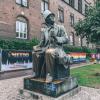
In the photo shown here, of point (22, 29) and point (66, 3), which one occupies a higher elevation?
point (66, 3)

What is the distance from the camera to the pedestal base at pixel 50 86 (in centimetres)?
A: 589

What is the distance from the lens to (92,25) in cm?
1217

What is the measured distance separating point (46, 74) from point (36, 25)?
15.4 m

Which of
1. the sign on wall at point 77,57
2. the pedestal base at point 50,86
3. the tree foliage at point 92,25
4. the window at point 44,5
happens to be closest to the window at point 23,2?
the window at point 44,5

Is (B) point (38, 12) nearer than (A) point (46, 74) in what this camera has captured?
No

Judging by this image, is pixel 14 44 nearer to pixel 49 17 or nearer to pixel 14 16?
pixel 14 16

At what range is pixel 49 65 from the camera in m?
6.14

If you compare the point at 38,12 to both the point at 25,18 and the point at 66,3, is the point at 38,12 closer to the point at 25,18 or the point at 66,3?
the point at 25,18

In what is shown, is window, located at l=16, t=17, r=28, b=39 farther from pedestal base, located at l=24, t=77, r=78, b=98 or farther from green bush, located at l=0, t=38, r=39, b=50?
pedestal base, located at l=24, t=77, r=78, b=98

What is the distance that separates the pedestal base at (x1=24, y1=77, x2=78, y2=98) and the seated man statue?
214 millimetres

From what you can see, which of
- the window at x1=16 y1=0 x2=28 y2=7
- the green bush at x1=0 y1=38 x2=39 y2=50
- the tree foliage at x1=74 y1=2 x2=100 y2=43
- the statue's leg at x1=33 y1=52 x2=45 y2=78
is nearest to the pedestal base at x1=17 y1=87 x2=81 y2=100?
the statue's leg at x1=33 y1=52 x2=45 y2=78

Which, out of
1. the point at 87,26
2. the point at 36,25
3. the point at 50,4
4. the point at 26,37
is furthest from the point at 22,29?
the point at 87,26

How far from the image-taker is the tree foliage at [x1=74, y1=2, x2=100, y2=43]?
11.9 m

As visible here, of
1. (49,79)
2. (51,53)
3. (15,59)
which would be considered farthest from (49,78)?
(15,59)
